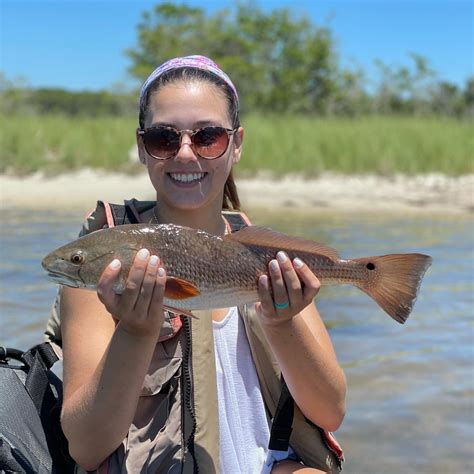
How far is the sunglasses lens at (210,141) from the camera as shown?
2.76m

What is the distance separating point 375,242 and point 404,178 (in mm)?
8437

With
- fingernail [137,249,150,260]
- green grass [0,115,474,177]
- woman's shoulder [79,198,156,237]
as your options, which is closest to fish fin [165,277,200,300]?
fingernail [137,249,150,260]

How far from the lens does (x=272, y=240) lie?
2410mm

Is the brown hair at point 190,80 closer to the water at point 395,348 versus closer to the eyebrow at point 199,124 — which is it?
the eyebrow at point 199,124

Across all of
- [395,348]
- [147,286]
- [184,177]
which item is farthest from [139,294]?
[395,348]

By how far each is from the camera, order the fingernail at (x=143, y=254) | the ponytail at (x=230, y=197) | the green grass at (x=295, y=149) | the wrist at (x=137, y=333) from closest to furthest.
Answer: the fingernail at (x=143, y=254) → the wrist at (x=137, y=333) → the ponytail at (x=230, y=197) → the green grass at (x=295, y=149)

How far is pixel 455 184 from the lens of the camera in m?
18.7

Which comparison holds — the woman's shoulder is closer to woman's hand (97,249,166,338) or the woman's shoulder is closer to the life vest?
the life vest

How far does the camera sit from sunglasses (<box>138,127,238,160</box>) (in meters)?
2.73

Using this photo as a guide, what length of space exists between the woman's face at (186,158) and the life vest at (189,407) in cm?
17

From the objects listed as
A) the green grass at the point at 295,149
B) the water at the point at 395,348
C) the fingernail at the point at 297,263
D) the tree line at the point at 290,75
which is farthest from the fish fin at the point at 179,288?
the tree line at the point at 290,75

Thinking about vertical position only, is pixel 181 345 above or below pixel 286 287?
below

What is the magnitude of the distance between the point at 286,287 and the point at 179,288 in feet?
1.19

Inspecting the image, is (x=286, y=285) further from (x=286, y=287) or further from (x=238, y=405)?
(x=238, y=405)
